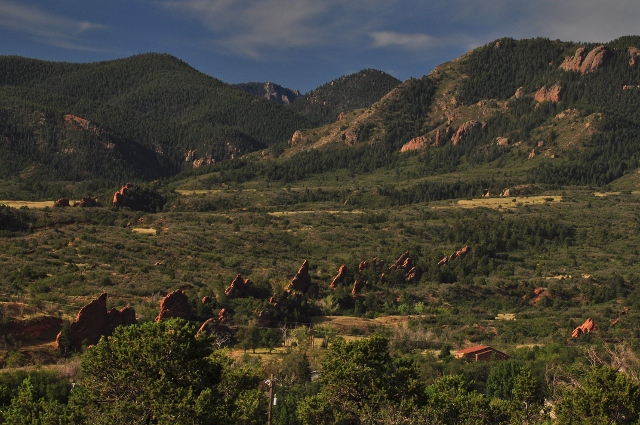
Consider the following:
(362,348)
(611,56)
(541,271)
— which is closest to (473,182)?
(541,271)

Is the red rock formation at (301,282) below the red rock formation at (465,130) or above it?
below

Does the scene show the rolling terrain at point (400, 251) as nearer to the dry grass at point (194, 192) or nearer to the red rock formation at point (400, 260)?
the red rock formation at point (400, 260)

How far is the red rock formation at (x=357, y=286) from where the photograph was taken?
71250 mm

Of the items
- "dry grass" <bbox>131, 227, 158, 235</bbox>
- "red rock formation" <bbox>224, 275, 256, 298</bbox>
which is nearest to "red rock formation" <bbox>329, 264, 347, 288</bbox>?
"red rock formation" <bbox>224, 275, 256, 298</bbox>

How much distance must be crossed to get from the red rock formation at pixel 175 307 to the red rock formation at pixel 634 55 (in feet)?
533

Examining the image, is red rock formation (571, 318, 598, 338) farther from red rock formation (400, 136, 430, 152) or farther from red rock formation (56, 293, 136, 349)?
red rock formation (400, 136, 430, 152)

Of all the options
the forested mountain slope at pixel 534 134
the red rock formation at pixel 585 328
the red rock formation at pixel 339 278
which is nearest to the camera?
the red rock formation at pixel 585 328

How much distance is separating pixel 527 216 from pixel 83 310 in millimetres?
75863

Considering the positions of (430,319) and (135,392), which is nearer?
(135,392)

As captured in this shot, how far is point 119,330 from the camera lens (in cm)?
2752

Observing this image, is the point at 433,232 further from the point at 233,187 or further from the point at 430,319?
the point at 233,187

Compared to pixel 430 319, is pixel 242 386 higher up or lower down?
higher up

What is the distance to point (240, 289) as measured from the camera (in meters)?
61.0

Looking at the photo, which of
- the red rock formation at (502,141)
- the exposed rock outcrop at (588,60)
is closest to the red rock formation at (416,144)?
the red rock formation at (502,141)
